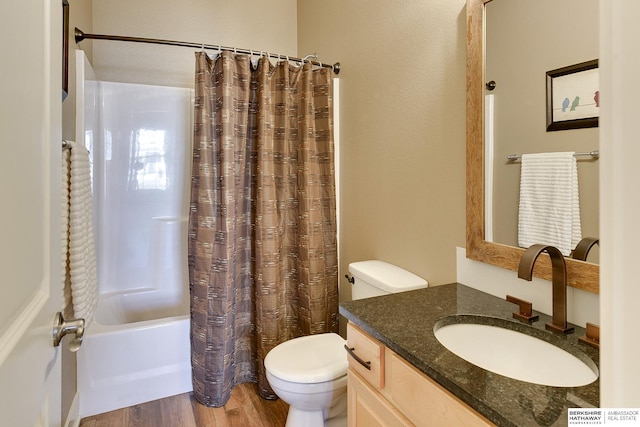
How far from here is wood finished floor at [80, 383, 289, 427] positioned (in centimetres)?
182

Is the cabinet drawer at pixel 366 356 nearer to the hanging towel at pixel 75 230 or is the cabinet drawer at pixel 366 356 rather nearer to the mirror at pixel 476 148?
the mirror at pixel 476 148

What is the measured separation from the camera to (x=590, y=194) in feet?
3.16

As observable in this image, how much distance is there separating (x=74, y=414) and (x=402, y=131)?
7.11ft

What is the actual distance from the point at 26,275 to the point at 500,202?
4.31 ft

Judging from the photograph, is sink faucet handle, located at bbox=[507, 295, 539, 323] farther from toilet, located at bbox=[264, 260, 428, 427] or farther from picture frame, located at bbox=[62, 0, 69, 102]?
picture frame, located at bbox=[62, 0, 69, 102]

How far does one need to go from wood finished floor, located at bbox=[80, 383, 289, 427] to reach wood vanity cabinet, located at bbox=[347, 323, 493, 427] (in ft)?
2.97

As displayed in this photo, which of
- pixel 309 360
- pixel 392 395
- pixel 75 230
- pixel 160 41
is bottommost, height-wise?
pixel 309 360

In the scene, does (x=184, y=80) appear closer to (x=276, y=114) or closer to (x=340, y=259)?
(x=276, y=114)

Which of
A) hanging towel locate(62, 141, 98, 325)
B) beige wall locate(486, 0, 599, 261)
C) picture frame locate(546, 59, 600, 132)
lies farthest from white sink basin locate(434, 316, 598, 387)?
hanging towel locate(62, 141, 98, 325)

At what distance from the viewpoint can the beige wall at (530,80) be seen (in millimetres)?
972

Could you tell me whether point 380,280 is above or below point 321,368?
above

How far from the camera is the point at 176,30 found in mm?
2654

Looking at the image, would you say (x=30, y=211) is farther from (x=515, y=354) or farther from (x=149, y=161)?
(x=149, y=161)

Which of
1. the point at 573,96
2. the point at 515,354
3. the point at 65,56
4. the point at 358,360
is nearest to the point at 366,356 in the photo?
the point at 358,360
